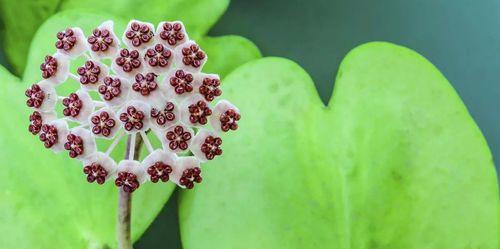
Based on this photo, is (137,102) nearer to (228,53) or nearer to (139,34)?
(139,34)

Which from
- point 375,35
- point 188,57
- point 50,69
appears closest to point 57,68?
point 50,69

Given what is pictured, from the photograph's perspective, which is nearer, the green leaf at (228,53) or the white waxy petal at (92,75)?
the white waxy petal at (92,75)

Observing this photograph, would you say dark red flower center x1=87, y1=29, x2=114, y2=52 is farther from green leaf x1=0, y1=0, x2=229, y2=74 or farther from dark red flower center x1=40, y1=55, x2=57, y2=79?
green leaf x1=0, y1=0, x2=229, y2=74

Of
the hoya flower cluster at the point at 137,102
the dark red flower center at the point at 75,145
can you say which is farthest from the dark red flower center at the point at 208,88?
the dark red flower center at the point at 75,145

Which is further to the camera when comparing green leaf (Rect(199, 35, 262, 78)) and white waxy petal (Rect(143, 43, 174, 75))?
green leaf (Rect(199, 35, 262, 78))

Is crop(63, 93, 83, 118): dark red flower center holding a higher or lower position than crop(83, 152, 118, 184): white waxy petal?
higher

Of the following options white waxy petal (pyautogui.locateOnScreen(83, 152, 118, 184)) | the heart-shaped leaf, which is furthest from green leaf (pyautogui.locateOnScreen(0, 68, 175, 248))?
white waxy petal (pyautogui.locateOnScreen(83, 152, 118, 184))

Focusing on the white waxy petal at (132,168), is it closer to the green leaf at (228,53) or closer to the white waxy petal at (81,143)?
the white waxy petal at (81,143)
